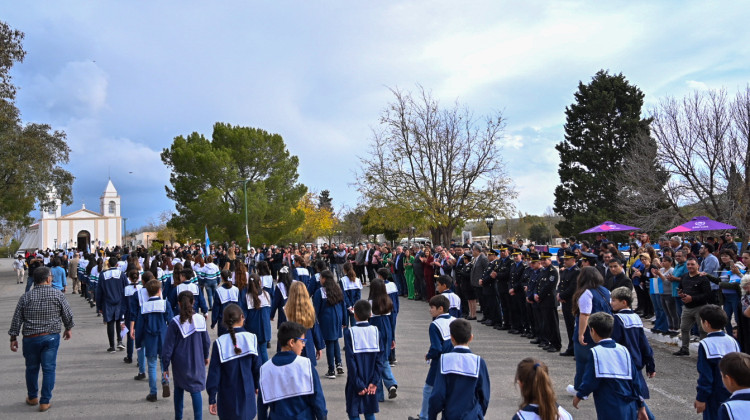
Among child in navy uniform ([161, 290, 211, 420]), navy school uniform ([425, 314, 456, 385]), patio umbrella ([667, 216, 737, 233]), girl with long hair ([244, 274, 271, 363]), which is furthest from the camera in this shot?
patio umbrella ([667, 216, 737, 233])

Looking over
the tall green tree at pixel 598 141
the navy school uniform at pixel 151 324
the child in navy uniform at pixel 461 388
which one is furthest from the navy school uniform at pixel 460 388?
the tall green tree at pixel 598 141

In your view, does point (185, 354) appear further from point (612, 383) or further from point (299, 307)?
point (612, 383)

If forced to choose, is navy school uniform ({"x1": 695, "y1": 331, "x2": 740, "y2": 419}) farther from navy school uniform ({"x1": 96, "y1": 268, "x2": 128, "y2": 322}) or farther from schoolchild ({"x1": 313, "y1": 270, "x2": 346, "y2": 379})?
navy school uniform ({"x1": 96, "y1": 268, "x2": 128, "y2": 322})

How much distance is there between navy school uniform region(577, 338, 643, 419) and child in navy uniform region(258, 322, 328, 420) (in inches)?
89.5

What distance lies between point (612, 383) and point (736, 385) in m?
1.12

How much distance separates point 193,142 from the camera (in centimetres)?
4306

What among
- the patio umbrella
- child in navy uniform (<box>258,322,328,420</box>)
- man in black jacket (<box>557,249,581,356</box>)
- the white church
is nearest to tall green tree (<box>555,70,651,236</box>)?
the patio umbrella

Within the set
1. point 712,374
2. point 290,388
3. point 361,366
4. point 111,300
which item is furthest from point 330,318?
point 111,300

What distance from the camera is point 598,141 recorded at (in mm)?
40531

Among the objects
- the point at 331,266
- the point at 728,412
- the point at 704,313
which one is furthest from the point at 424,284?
the point at 728,412

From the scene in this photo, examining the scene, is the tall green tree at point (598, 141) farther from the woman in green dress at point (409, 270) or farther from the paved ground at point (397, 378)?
the paved ground at point (397, 378)

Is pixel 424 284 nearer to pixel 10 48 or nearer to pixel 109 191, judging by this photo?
pixel 10 48

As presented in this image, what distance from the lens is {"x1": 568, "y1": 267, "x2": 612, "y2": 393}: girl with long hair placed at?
6598 millimetres

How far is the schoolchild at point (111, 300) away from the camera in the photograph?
10438 millimetres
